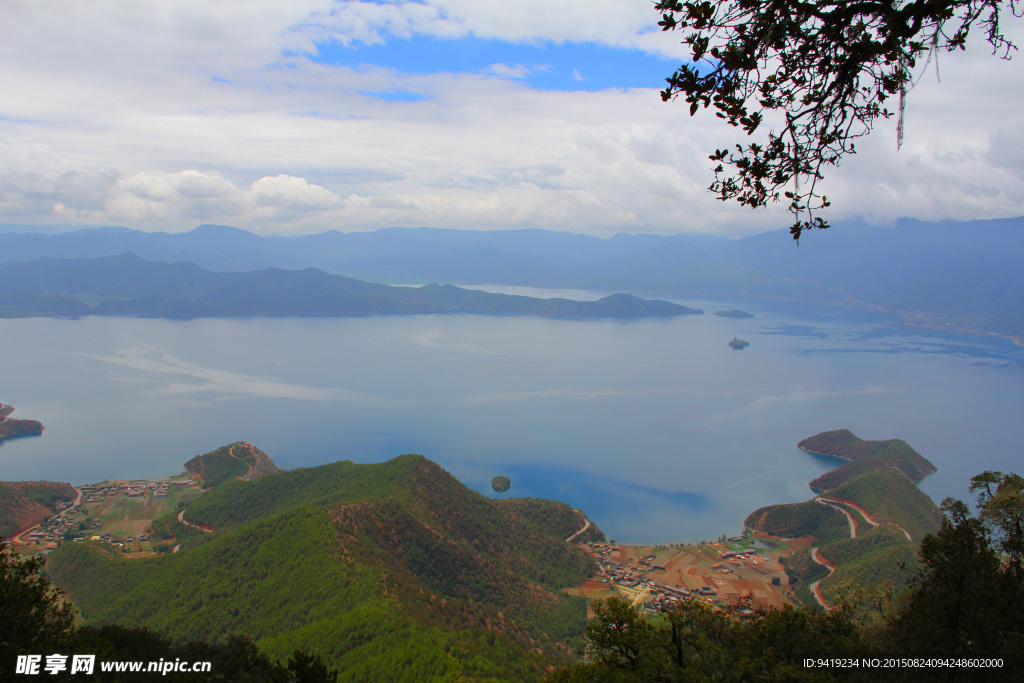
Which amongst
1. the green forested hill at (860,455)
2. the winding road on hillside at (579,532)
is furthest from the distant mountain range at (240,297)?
the winding road on hillside at (579,532)

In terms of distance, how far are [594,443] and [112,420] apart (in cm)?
5766

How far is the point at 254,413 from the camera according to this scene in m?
75.1

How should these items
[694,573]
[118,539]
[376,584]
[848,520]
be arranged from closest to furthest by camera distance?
[376,584], [694,573], [118,539], [848,520]

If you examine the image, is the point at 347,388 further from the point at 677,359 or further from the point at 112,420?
the point at 677,359

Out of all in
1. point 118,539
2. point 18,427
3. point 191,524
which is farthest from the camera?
point 18,427

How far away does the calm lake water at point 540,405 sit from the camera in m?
56.4

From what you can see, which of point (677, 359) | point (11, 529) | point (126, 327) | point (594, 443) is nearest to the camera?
point (11, 529)

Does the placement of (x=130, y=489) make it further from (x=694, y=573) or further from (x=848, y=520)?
(x=848, y=520)

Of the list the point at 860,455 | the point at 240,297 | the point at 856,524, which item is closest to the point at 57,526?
the point at 856,524

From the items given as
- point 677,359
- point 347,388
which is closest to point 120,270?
point 347,388

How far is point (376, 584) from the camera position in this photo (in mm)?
23562

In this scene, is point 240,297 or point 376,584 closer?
point 376,584

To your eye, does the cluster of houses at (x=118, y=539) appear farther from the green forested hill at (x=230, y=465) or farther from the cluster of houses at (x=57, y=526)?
the green forested hill at (x=230, y=465)

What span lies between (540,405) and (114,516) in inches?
1985
